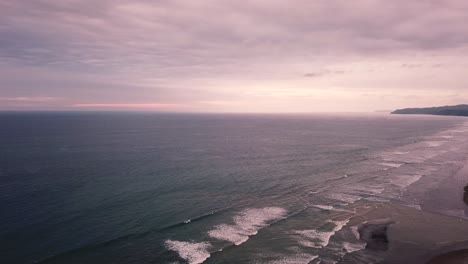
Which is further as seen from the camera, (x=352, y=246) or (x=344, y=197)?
(x=344, y=197)

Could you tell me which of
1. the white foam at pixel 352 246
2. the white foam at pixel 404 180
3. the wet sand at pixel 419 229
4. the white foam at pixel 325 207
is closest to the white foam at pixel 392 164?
the white foam at pixel 404 180

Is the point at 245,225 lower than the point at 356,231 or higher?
higher

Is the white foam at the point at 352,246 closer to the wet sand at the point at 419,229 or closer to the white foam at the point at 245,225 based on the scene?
the wet sand at the point at 419,229

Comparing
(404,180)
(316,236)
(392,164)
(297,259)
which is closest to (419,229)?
(316,236)

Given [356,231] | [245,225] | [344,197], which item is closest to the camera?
[356,231]

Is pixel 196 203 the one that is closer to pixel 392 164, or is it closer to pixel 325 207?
pixel 325 207

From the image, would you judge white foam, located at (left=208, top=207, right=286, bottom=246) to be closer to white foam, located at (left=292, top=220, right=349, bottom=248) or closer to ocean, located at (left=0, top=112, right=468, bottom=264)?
ocean, located at (left=0, top=112, right=468, bottom=264)
